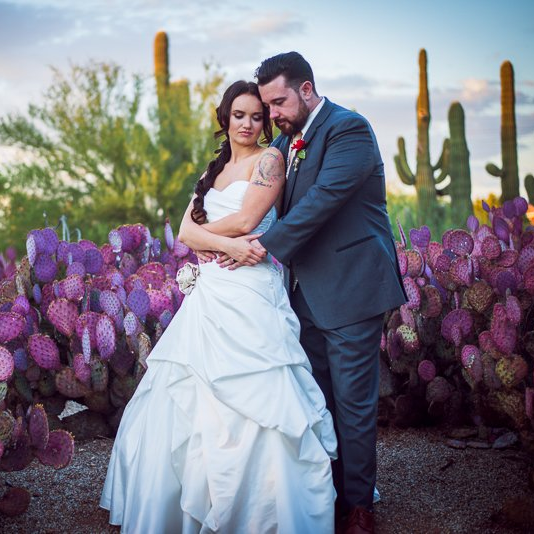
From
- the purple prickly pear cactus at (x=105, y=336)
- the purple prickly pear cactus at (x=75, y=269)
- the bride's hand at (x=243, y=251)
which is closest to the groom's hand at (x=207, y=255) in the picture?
the bride's hand at (x=243, y=251)

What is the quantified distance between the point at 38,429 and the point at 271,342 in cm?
124

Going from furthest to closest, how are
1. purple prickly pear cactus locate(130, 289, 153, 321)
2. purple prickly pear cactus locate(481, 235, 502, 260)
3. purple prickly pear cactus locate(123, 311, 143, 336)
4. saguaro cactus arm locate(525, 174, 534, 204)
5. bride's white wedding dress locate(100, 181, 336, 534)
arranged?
saguaro cactus arm locate(525, 174, 534, 204) < purple prickly pear cactus locate(481, 235, 502, 260) < purple prickly pear cactus locate(130, 289, 153, 321) < purple prickly pear cactus locate(123, 311, 143, 336) < bride's white wedding dress locate(100, 181, 336, 534)

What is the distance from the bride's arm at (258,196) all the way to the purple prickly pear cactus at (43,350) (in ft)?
5.19

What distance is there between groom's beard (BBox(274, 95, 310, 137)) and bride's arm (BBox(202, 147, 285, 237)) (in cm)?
13

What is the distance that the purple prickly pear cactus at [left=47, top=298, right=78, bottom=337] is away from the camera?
14.7ft

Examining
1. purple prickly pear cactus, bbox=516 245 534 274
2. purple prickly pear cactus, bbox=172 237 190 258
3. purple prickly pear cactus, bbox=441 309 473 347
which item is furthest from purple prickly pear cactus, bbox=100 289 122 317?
purple prickly pear cactus, bbox=516 245 534 274

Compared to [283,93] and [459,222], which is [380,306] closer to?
[283,93]

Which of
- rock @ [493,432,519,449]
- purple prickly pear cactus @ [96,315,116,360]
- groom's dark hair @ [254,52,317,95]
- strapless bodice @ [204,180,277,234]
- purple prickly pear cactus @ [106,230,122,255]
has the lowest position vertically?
rock @ [493,432,519,449]

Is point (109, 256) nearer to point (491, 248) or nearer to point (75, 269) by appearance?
point (75, 269)

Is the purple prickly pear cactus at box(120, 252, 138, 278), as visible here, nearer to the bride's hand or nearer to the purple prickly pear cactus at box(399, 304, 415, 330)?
the purple prickly pear cactus at box(399, 304, 415, 330)

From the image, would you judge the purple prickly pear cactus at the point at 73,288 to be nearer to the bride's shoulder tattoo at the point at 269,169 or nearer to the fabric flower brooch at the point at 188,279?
the fabric flower brooch at the point at 188,279

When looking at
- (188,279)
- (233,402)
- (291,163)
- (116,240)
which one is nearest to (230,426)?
(233,402)

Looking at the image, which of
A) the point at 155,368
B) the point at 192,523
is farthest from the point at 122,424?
the point at 192,523

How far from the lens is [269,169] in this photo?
11.3 feet
